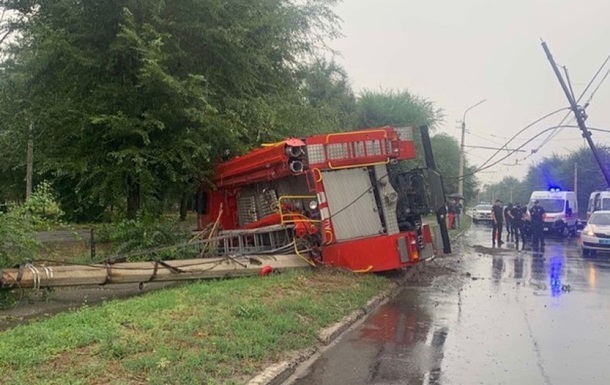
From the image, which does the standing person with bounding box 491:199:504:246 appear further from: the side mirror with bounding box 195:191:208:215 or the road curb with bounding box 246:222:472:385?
the road curb with bounding box 246:222:472:385

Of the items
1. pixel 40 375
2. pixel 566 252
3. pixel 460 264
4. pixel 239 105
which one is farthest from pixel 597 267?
pixel 40 375

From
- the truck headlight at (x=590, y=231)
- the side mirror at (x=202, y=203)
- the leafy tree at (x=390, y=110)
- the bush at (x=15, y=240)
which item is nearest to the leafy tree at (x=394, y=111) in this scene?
the leafy tree at (x=390, y=110)

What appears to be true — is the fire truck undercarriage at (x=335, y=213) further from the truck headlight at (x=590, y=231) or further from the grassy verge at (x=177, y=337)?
the truck headlight at (x=590, y=231)

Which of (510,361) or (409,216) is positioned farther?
(409,216)

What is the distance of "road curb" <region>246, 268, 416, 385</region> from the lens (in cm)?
615

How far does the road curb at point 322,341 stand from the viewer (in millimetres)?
6152

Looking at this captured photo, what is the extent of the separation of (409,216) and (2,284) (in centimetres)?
751

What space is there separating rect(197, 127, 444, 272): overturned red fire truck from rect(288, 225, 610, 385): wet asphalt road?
1.10 m

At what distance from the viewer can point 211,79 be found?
15711mm

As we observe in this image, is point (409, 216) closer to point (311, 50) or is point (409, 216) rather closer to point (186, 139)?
point (186, 139)

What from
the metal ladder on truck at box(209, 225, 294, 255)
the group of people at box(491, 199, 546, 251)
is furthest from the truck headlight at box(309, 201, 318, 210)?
the group of people at box(491, 199, 546, 251)

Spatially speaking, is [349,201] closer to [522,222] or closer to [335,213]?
[335,213]

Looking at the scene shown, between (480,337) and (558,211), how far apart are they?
1133 inches

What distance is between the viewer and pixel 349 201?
1226cm
